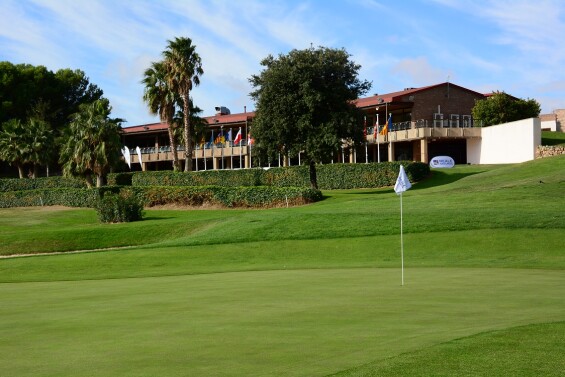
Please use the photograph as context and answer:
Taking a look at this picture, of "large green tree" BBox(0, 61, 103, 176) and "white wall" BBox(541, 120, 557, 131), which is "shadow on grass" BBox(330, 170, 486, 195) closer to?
"white wall" BBox(541, 120, 557, 131)

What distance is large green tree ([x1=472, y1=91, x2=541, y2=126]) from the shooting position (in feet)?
234

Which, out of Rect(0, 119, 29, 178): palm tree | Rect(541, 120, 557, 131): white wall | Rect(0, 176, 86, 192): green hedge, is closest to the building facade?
Rect(541, 120, 557, 131): white wall

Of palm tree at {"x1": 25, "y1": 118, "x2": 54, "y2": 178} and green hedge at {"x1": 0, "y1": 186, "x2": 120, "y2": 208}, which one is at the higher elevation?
palm tree at {"x1": 25, "y1": 118, "x2": 54, "y2": 178}

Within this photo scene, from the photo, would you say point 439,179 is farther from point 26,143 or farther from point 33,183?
point 26,143

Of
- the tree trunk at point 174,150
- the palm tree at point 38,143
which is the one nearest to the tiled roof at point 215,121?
the tree trunk at point 174,150

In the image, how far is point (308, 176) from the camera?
63219mm

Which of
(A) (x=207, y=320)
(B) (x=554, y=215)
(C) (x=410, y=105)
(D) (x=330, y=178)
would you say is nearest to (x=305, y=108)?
(D) (x=330, y=178)

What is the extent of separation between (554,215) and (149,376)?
27090mm

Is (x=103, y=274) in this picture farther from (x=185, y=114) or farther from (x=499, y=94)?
(x=499, y=94)

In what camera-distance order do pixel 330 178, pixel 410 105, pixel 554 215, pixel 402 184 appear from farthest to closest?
1. pixel 410 105
2. pixel 330 178
3. pixel 554 215
4. pixel 402 184

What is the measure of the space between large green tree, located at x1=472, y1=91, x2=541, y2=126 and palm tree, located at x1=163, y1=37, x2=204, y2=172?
27016 mm

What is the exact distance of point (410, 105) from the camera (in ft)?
242

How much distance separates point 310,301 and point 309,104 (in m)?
43.3

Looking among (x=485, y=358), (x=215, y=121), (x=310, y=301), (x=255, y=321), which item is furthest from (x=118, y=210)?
(x=215, y=121)
